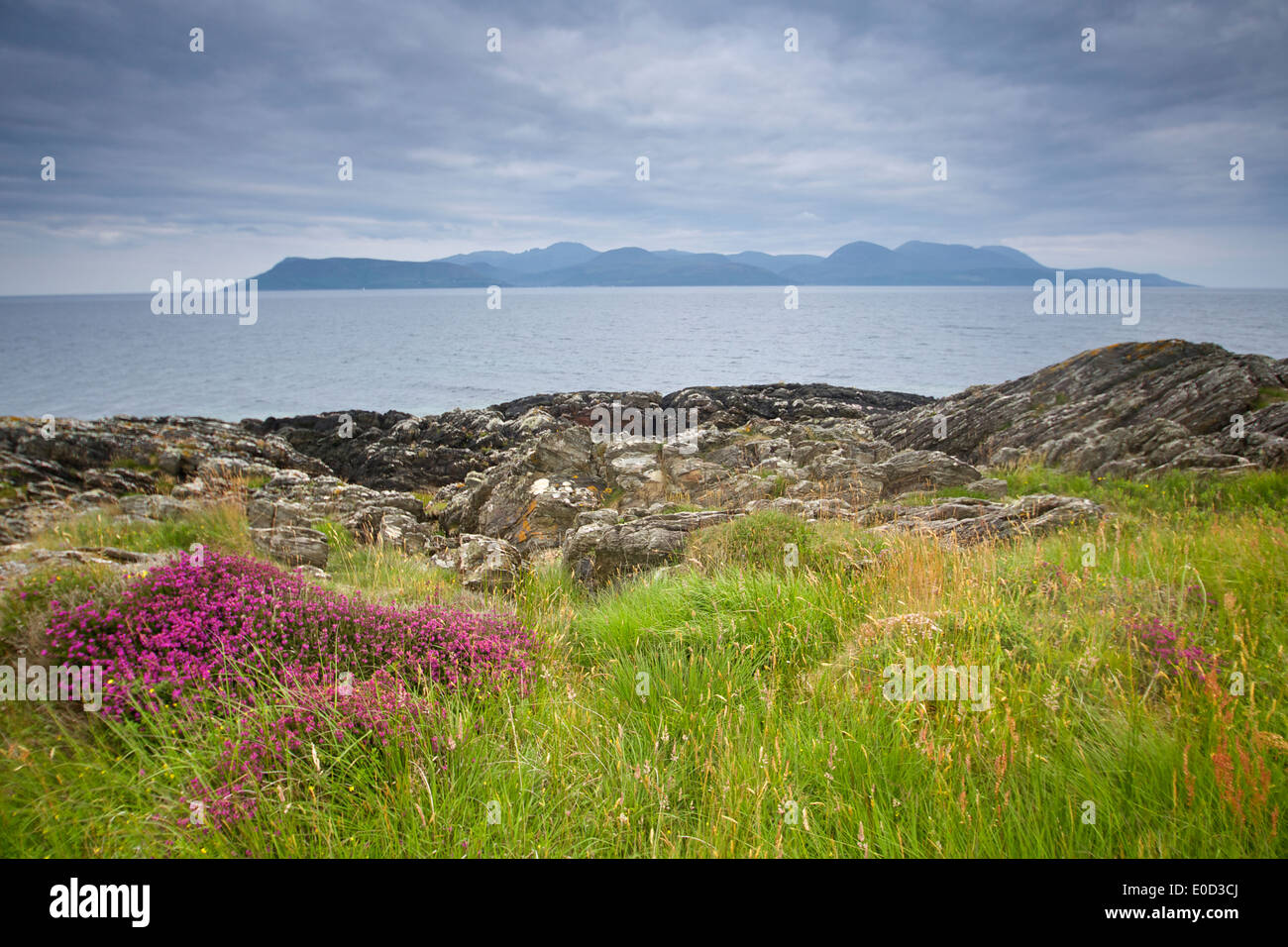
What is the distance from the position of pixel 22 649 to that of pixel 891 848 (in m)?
6.64

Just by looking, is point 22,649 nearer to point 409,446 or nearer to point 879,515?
point 879,515

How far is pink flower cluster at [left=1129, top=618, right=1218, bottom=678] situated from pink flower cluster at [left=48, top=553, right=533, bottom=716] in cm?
454

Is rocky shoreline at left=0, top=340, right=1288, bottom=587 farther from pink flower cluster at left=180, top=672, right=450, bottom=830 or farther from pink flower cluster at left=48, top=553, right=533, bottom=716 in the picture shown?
pink flower cluster at left=180, top=672, right=450, bottom=830

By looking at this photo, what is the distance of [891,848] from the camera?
3262 mm

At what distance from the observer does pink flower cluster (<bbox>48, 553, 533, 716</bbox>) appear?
184 inches

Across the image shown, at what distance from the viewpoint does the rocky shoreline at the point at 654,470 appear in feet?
34.7

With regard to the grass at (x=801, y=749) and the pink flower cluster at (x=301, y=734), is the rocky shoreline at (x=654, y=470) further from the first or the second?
the pink flower cluster at (x=301, y=734)

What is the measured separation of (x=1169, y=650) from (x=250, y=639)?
22.6 ft

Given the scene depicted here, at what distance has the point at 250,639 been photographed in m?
5.35

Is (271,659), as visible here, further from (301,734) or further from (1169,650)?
(1169,650)

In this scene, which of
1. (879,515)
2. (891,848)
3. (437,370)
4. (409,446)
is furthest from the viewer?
(437,370)

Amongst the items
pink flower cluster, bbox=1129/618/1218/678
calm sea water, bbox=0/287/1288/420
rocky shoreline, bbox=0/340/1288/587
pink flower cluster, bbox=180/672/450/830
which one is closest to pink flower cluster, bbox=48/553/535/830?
pink flower cluster, bbox=180/672/450/830

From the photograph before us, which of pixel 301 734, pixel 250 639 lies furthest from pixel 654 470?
pixel 301 734
